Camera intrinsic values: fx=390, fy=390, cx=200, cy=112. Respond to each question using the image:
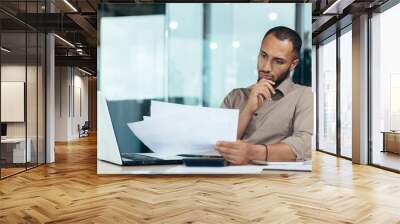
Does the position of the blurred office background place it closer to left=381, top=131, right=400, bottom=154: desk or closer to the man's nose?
the man's nose

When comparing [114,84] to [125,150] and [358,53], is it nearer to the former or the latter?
[125,150]

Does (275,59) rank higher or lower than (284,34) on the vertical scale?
lower

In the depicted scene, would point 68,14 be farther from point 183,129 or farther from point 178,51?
point 183,129

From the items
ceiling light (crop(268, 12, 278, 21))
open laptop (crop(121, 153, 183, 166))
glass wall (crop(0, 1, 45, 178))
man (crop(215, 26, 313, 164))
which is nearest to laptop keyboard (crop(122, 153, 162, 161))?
open laptop (crop(121, 153, 183, 166))

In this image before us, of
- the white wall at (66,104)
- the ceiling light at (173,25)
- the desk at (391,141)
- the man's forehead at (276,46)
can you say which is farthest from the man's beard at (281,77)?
the white wall at (66,104)

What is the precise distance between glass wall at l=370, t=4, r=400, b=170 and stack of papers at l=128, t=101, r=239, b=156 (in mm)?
3268

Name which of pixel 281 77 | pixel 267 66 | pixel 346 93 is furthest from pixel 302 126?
pixel 346 93

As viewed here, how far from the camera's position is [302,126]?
21.2 ft

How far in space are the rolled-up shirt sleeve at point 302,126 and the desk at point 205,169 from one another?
0.20 m

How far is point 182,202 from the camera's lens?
4711 mm

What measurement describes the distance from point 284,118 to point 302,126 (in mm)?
332

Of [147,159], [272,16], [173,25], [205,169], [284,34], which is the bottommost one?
[205,169]

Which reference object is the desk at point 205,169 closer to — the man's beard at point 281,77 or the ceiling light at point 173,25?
the man's beard at point 281,77

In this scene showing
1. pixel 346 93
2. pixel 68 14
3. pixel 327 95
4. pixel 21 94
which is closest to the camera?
pixel 21 94
